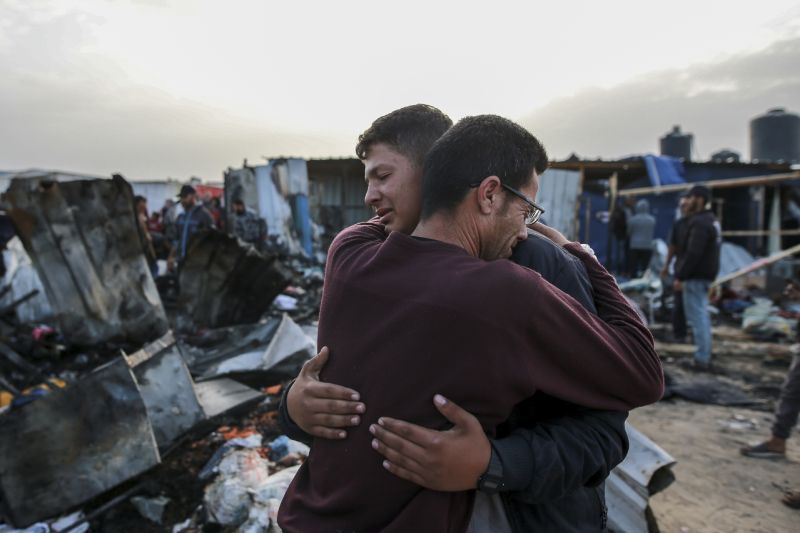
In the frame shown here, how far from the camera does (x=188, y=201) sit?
806 cm

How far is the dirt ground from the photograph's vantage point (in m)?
3.18

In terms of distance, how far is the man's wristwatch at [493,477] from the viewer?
3.40ft

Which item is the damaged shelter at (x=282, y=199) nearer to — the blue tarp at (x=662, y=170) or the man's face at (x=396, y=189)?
the blue tarp at (x=662, y=170)

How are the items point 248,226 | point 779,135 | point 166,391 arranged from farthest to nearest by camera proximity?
point 779,135, point 248,226, point 166,391

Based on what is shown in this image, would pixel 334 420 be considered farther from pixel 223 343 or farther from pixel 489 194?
pixel 223 343

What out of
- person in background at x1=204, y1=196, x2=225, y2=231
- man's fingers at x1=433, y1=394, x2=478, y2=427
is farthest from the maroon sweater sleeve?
person in background at x1=204, y1=196, x2=225, y2=231

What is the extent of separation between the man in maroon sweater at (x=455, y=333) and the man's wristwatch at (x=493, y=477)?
0.21 ft

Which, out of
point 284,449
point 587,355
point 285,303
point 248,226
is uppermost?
point 587,355

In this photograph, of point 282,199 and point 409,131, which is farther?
point 282,199

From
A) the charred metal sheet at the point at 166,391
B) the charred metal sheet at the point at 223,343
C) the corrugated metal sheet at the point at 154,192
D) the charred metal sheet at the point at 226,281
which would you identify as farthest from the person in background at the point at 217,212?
the charred metal sheet at the point at 166,391

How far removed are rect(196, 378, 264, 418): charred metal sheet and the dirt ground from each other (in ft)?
10.5

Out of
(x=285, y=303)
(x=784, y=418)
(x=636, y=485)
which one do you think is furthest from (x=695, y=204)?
(x=285, y=303)

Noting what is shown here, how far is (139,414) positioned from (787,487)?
4489 mm

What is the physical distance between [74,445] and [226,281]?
11.2ft
